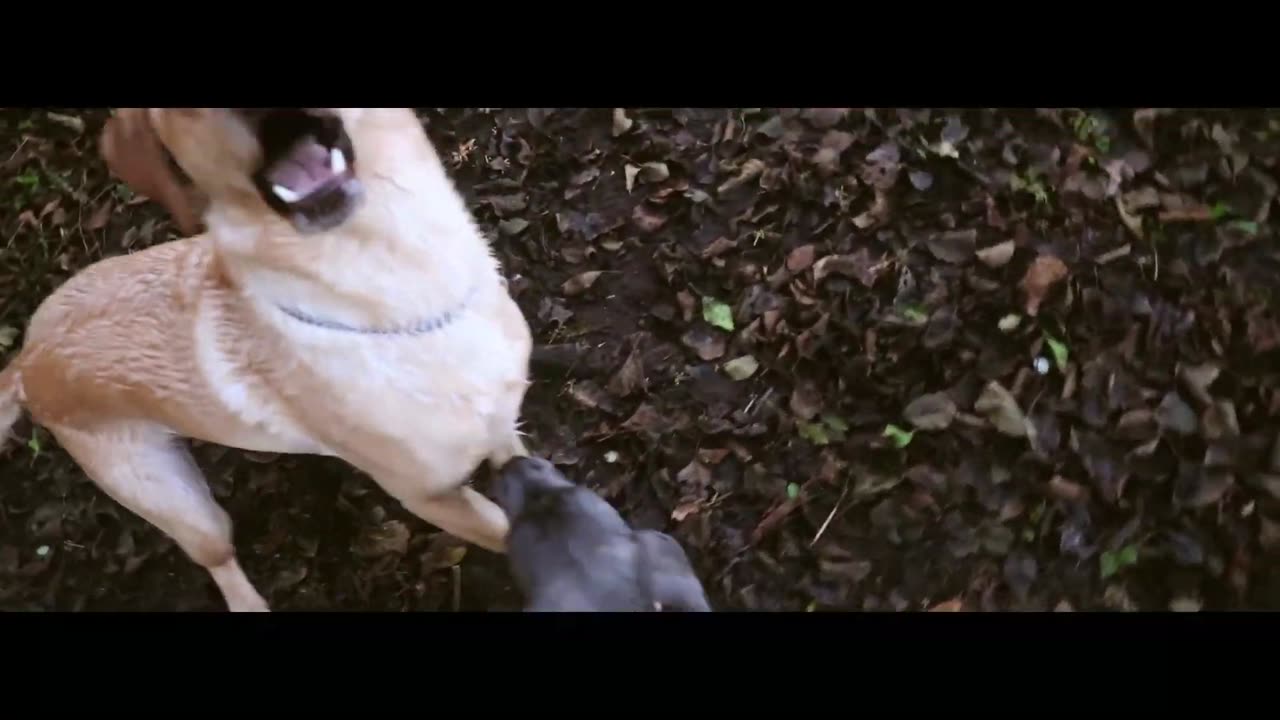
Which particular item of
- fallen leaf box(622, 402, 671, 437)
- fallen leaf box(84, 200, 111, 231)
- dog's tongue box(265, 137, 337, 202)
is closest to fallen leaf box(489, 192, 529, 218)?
dog's tongue box(265, 137, 337, 202)

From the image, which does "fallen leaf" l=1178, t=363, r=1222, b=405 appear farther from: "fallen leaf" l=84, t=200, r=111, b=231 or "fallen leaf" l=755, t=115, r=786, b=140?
"fallen leaf" l=84, t=200, r=111, b=231

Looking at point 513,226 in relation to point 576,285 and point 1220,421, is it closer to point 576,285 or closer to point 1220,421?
point 576,285

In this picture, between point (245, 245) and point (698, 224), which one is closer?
point (245, 245)

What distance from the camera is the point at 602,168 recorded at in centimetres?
131

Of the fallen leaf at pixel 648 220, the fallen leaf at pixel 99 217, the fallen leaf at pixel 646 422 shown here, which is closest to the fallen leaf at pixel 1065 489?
the fallen leaf at pixel 646 422

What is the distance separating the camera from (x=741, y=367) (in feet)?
4.29

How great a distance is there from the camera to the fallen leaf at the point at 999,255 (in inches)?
50.7

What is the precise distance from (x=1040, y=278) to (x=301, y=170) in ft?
3.48

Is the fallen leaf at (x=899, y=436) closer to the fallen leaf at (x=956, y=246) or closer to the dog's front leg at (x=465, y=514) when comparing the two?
the fallen leaf at (x=956, y=246)

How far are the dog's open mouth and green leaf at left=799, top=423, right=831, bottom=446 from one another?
0.71 m
